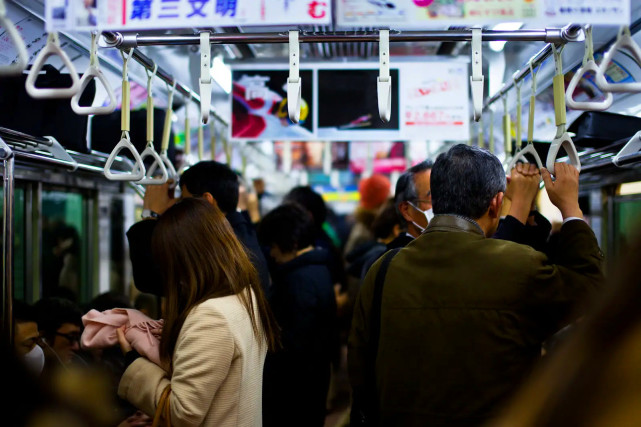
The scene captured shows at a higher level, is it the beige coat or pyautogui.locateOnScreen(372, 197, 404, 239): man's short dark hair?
pyautogui.locateOnScreen(372, 197, 404, 239): man's short dark hair

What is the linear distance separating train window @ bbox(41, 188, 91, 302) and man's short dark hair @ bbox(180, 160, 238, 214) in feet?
3.91

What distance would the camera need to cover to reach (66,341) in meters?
2.92

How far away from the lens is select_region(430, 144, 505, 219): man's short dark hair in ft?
6.28

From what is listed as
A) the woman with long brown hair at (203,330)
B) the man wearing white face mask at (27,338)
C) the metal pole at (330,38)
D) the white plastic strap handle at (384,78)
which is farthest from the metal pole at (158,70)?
the man wearing white face mask at (27,338)

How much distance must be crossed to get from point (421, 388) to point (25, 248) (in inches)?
100

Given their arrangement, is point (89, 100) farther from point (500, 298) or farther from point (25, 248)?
point (500, 298)

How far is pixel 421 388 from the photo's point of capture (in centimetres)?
187

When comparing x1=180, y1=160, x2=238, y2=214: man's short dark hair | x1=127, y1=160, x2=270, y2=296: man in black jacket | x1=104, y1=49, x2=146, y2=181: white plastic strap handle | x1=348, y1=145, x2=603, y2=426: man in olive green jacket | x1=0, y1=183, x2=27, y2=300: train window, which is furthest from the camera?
x1=0, y1=183, x2=27, y2=300: train window

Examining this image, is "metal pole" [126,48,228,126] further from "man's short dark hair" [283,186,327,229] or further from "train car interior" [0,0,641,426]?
"man's short dark hair" [283,186,327,229]

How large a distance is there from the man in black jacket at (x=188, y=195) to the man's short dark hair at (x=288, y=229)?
0.42 meters

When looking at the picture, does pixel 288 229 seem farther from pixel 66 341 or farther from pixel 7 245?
pixel 7 245

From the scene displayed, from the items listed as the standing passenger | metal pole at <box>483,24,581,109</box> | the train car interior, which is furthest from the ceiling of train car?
the standing passenger

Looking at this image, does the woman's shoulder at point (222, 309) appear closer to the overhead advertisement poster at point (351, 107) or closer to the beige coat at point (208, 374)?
the beige coat at point (208, 374)

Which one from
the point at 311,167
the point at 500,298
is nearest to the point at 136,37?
the point at 500,298
